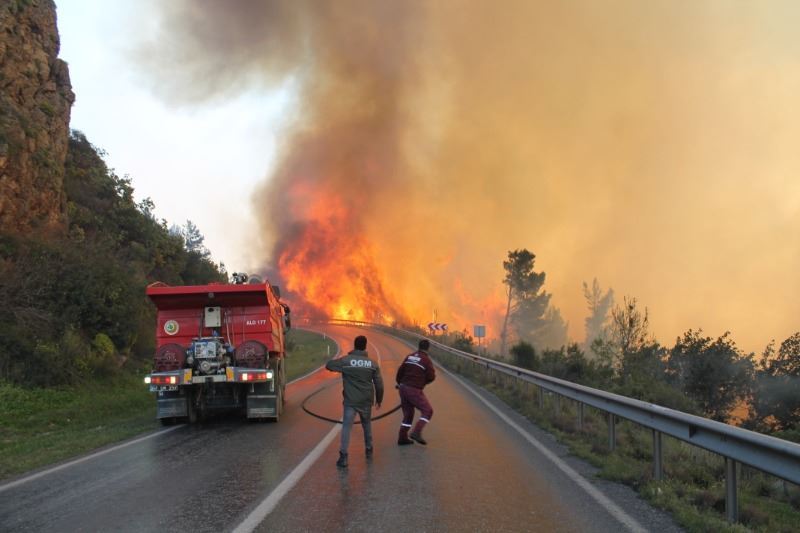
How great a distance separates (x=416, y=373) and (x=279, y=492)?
3337 millimetres

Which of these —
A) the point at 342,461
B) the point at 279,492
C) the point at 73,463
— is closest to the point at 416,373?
the point at 342,461

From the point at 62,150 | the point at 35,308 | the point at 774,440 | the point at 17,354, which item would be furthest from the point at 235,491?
the point at 62,150

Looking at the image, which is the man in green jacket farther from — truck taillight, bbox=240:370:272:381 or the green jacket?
truck taillight, bbox=240:370:272:381

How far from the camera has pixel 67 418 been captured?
1212cm

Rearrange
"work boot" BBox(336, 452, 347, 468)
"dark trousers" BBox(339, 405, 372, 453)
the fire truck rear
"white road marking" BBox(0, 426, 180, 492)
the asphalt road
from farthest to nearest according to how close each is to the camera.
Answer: the fire truck rear, "dark trousers" BBox(339, 405, 372, 453), "work boot" BBox(336, 452, 347, 468), "white road marking" BBox(0, 426, 180, 492), the asphalt road

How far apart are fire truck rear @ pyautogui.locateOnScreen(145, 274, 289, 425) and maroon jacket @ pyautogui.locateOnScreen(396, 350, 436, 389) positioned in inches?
124

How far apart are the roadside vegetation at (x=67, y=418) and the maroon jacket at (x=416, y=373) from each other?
5.08m

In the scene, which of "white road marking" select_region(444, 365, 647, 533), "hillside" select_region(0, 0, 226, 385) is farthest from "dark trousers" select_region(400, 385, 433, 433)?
"hillside" select_region(0, 0, 226, 385)

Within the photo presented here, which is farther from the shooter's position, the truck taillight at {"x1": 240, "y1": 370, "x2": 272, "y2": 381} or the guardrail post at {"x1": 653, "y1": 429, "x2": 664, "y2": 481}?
the truck taillight at {"x1": 240, "y1": 370, "x2": 272, "y2": 381}

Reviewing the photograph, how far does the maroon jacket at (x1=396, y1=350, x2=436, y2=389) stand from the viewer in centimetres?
867

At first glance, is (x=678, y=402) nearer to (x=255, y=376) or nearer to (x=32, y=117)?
(x=255, y=376)

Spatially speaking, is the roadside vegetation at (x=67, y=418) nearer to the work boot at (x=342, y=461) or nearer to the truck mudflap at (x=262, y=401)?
the truck mudflap at (x=262, y=401)

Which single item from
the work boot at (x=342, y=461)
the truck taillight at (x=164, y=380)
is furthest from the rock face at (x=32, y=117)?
the work boot at (x=342, y=461)

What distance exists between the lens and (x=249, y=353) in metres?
10.9
